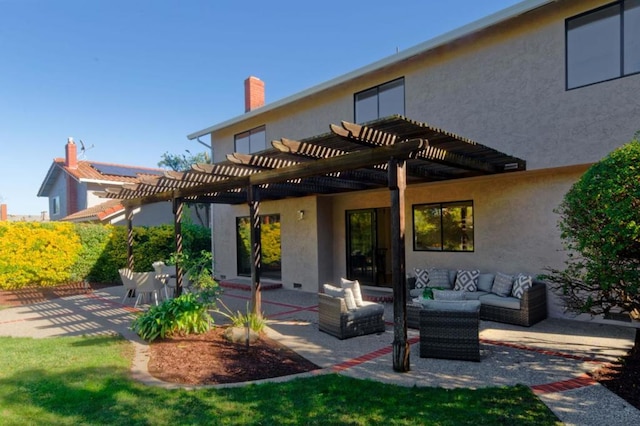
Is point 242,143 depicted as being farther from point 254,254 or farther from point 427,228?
point 427,228

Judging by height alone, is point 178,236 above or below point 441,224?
below

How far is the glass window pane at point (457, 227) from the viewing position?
998 cm

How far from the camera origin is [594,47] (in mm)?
7543

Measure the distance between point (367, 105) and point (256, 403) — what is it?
931 cm

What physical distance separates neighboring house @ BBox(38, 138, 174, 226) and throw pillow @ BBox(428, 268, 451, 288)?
17.8 m

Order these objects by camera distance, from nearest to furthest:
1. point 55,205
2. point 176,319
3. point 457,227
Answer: point 176,319 → point 457,227 → point 55,205

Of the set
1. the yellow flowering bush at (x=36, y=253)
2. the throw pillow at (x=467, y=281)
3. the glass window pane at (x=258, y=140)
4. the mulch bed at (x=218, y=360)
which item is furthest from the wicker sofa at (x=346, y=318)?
the yellow flowering bush at (x=36, y=253)

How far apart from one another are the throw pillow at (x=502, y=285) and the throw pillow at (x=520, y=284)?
0.10 metres

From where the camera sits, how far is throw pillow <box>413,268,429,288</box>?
9.95 m

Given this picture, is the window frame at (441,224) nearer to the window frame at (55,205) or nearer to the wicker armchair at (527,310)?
the wicker armchair at (527,310)

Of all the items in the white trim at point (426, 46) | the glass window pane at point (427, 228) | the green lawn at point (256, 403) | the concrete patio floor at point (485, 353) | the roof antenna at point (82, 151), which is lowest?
the concrete patio floor at point (485, 353)

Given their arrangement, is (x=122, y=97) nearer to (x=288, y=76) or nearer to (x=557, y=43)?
(x=288, y=76)

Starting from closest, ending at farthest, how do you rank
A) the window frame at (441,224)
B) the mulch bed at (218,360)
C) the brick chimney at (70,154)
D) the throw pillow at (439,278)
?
the mulch bed at (218,360) → the throw pillow at (439,278) → the window frame at (441,224) → the brick chimney at (70,154)

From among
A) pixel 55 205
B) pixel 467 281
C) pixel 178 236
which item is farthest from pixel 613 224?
pixel 55 205
